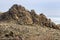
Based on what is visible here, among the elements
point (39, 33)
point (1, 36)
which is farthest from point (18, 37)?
point (39, 33)

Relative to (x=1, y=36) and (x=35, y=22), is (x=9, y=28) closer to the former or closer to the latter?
(x=1, y=36)

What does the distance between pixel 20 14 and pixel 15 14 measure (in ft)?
1.24

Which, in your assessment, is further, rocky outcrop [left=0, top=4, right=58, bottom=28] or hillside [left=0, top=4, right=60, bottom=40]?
rocky outcrop [left=0, top=4, right=58, bottom=28]

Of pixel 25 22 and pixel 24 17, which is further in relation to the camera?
pixel 24 17

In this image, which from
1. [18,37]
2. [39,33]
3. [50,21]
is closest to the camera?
[18,37]

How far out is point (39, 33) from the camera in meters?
17.4

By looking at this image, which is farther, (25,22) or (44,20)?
(44,20)

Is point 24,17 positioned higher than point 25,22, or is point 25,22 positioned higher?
point 24,17

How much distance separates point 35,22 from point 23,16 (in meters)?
1.08

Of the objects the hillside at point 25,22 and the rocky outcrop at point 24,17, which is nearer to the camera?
the hillside at point 25,22

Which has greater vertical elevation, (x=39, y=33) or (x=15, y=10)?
(x=15, y=10)

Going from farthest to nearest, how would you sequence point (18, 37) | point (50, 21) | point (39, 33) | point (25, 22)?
point (50, 21), point (25, 22), point (39, 33), point (18, 37)

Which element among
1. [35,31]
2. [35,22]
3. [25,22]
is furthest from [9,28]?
[35,22]

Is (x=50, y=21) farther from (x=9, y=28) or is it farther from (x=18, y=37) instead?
(x=18, y=37)
